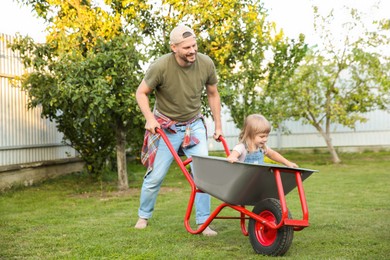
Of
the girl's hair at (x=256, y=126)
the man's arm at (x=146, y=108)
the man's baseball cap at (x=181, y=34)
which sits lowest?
the girl's hair at (x=256, y=126)

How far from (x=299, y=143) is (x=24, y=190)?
26.1ft

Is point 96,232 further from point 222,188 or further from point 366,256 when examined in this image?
point 366,256

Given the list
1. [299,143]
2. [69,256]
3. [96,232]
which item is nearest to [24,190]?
[96,232]

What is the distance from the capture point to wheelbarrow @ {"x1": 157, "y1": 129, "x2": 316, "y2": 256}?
330 centimetres

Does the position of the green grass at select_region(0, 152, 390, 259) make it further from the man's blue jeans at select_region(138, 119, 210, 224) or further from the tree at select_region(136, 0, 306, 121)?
the tree at select_region(136, 0, 306, 121)

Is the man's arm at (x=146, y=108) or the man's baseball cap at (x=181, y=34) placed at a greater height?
the man's baseball cap at (x=181, y=34)

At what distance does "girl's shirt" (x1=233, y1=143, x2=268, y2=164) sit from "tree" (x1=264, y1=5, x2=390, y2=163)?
6.91m

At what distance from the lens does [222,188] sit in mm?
3549

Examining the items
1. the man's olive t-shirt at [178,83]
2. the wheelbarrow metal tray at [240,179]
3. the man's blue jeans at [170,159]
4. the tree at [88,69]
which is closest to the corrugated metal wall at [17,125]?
the tree at [88,69]

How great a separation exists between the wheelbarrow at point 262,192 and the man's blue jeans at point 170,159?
58 centimetres

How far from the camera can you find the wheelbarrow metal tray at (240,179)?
3.34 metres

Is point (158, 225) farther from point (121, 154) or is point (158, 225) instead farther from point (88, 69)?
point (121, 154)

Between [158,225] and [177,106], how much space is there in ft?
3.18

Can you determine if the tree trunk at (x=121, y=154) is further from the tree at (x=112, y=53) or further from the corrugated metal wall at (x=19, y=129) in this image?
the corrugated metal wall at (x=19, y=129)
